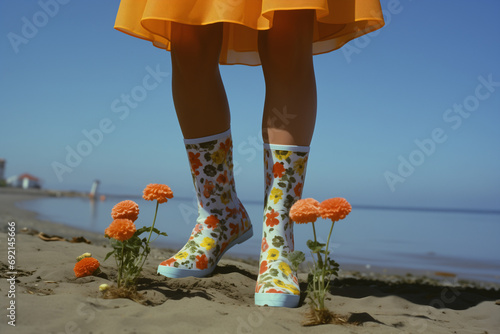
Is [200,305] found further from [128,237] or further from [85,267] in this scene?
[85,267]

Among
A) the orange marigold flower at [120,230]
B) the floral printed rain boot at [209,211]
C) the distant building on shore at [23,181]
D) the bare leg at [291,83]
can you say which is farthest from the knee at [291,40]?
the distant building on shore at [23,181]

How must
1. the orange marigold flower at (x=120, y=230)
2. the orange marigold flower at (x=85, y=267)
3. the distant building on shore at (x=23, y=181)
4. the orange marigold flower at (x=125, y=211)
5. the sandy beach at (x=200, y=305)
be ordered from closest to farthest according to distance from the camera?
the sandy beach at (x=200, y=305) → the orange marigold flower at (x=120, y=230) → the orange marigold flower at (x=125, y=211) → the orange marigold flower at (x=85, y=267) → the distant building on shore at (x=23, y=181)

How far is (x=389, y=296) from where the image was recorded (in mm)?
1728

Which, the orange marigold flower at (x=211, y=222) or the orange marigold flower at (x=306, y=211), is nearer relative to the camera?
the orange marigold flower at (x=306, y=211)

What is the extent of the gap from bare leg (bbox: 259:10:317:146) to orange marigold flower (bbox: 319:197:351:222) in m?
0.42

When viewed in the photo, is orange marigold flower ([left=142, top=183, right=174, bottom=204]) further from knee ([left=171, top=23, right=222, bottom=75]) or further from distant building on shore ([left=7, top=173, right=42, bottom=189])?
distant building on shore ([left=7, top=173, right=42, bottom=189])

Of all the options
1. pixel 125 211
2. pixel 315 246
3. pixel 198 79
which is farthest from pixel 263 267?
pixel 198 79

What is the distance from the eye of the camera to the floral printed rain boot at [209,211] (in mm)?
1679

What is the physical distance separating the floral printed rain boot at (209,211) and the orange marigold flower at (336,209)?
2.20 feet

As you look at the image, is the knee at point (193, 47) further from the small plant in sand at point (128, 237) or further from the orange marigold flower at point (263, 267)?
the orange marigold flower at point (263, 267)

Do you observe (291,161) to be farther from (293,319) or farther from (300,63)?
(293,319)

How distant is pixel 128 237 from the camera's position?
1.29m

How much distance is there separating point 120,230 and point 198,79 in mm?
667

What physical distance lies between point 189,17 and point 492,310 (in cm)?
149
